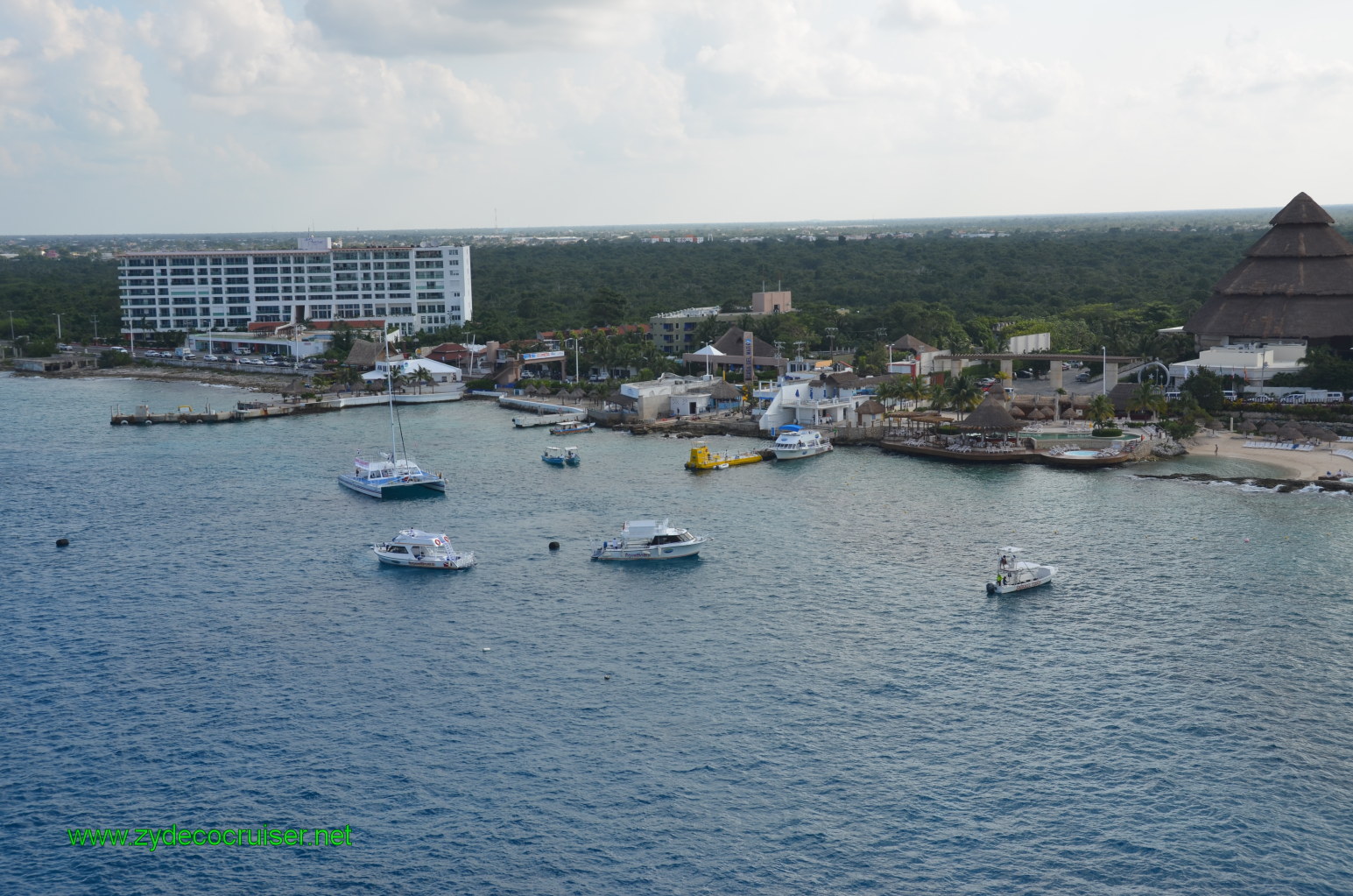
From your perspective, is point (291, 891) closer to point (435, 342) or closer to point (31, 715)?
point (31, 715)

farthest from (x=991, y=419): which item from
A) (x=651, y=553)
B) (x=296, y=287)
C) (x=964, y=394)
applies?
(x=296, y=287)

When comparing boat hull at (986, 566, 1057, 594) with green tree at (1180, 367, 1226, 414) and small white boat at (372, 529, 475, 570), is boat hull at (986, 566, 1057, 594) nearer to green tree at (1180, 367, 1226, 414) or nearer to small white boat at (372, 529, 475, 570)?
small white boat at (372, 529, 475, 570)

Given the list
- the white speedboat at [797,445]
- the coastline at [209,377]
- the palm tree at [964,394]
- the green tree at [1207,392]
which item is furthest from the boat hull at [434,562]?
the coastline at [209,377]

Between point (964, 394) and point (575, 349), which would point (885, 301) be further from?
point (964, 394)

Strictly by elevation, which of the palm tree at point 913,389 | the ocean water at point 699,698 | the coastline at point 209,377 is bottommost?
the ocean water at point 699,698

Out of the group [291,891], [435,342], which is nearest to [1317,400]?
[291,891]

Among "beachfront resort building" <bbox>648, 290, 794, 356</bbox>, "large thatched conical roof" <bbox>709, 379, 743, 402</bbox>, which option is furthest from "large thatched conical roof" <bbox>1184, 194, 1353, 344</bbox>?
"beachfront resort building" <bbox>648, 290, 794, 356</bbox>

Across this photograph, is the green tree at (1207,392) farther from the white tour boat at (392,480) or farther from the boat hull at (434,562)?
the boat hull at (434,562)
